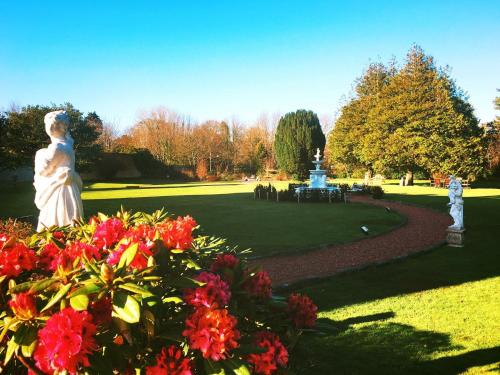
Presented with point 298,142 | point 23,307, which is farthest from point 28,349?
point 298,142

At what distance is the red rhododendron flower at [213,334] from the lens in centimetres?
137

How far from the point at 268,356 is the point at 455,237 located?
34.5 ft

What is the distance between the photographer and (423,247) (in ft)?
33.2

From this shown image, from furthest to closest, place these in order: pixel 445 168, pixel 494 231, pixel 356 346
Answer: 1. pixel 445 168
2. pixel 494 231
3. pixel 356 346

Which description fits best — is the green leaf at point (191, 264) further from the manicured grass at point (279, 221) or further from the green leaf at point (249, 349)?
the manicured grass at point (279, 221)

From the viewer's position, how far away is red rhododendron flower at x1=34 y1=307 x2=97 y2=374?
3.92 feet

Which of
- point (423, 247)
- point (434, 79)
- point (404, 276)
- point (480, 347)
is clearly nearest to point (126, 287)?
point (480, 347)

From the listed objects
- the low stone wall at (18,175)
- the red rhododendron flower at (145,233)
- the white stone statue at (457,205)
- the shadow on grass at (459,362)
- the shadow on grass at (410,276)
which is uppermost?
the low stone wall at (18,175)

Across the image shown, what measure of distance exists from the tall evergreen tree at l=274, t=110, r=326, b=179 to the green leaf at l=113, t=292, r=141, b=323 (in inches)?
1828

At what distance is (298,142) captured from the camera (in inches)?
1879

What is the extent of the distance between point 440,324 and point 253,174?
48693mm

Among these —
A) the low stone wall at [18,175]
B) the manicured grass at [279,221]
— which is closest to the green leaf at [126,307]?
the manicured grass at [279,221]

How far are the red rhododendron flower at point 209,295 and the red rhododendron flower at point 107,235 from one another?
666 mm

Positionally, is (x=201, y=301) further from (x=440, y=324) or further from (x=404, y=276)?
(x=404, y=276)
